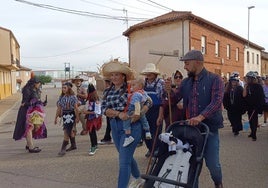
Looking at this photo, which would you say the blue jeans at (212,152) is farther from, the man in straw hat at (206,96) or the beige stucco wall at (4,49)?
the beige stucco wall at (4,49)

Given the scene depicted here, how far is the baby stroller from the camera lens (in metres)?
3.23

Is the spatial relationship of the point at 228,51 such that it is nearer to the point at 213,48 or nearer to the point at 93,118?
the point at 213,48

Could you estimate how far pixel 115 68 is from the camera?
13.3ft

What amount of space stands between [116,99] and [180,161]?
115 centimetres

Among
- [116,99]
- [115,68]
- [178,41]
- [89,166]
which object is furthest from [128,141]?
[178,41]

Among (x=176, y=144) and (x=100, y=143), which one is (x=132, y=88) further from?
Result: (x=100, y=143)

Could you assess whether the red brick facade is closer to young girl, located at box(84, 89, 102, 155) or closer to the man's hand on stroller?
young girl, located at box(84, 89, 102, 155)

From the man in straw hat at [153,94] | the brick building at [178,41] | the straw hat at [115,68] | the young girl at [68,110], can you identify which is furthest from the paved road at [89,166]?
the brick building at [178,41]

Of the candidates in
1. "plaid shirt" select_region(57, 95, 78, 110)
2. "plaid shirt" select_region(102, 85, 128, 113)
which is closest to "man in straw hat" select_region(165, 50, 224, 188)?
"plaid shirt" select_region(102, 85, 128, 113)

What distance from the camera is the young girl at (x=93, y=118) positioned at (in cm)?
697

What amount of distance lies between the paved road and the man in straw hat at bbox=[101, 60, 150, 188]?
0.96 metres

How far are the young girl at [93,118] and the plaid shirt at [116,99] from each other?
9.71ft

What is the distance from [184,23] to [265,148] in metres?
17.2

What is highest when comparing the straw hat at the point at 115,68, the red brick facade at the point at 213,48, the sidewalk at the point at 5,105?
the red brick facade at the point at 213,48
